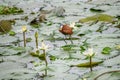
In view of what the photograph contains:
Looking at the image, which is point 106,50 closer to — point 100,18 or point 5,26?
point 100,18

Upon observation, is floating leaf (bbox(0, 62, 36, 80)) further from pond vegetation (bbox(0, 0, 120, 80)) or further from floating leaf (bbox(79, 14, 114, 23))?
floating leaf (bbox(79, 14, 114, 23))

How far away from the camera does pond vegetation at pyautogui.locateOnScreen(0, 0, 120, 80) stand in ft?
6.80

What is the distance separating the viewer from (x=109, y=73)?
6.29ft

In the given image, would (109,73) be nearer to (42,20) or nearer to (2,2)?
(42,20)

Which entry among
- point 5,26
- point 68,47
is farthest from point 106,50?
point 5,26

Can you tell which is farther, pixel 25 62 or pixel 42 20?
pixel 42 20

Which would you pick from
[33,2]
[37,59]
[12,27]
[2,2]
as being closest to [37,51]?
[37,59]

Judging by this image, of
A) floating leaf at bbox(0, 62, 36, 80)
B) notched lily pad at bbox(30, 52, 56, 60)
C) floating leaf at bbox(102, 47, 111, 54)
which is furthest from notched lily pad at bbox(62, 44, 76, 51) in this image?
floating leaf at bbox(0, 62, 36, 80)

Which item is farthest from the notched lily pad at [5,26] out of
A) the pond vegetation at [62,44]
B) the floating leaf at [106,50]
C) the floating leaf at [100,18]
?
the floating leaf at [106,50]

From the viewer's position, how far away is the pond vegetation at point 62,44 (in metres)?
2.07

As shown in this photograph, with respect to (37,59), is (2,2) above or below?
above

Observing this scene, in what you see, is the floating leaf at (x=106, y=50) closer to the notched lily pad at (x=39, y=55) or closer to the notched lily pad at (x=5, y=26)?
the notched lily pad at (x=39, y=55)

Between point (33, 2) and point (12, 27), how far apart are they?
4.80ft

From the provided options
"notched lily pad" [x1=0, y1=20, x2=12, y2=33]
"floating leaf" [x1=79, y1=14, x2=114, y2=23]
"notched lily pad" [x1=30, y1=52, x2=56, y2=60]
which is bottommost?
"notched lily pad" [x1=30, y1=52, x2=56, y2=60]
